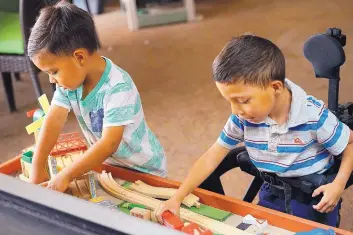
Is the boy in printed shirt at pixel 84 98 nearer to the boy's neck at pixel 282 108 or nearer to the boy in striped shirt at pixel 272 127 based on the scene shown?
the boy in striped shirt at pixel 272 127

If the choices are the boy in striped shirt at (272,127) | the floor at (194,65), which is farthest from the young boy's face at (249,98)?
the floor at (194,65)

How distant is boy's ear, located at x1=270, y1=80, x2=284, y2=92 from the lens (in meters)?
1.21

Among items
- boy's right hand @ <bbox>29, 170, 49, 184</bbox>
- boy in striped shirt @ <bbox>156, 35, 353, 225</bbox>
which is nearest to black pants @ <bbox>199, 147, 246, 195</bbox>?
boy in striped shirt @ <bbox>156, 35, 353, 225</bbox>

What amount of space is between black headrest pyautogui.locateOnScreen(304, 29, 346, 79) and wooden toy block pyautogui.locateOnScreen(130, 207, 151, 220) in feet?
2.15

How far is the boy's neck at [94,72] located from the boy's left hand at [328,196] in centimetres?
62

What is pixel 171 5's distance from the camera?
4.62m

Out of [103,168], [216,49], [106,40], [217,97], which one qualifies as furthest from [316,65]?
[106,40]

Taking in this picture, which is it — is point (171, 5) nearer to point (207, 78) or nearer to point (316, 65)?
point (207, 78)

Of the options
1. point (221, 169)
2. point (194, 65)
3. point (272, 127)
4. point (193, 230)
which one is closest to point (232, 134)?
point (272, 127)

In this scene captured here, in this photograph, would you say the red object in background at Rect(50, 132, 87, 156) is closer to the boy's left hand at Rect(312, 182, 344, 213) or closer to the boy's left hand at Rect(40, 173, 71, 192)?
the boy's left hand at Rect(40, 173, 71, 192)

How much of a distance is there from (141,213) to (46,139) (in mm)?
423

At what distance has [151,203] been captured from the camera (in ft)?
4.20

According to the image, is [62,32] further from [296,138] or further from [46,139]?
[296,138]

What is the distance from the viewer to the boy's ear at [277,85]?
3.98 feet
